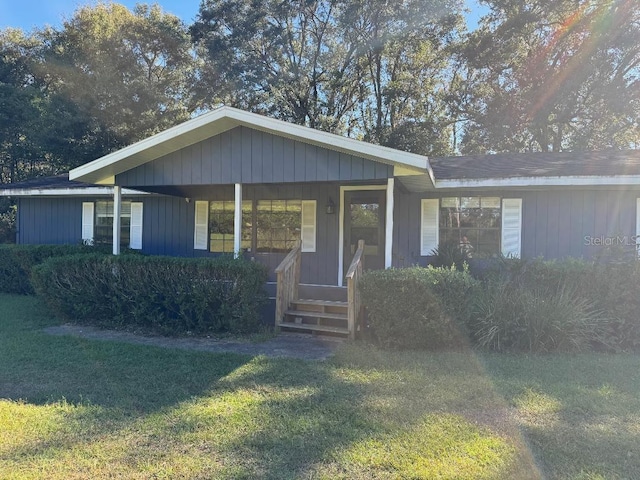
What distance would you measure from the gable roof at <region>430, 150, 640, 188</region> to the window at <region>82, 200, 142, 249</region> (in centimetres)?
724

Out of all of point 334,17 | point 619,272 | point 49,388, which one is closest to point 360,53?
point 334,17

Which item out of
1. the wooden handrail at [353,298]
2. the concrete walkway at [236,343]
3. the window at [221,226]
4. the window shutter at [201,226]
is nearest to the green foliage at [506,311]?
the wooden handrail at [353,298]

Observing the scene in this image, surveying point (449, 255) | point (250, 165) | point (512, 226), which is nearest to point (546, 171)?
point (512, 226)

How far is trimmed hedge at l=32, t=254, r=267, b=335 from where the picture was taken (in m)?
6.51

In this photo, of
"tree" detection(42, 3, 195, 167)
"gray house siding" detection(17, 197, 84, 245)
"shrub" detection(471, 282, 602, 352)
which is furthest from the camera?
"tree" detection(42, 3, 195, 167)

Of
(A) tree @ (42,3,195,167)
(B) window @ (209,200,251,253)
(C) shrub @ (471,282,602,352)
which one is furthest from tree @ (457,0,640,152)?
(C) shrub @ (471,282,602,352)

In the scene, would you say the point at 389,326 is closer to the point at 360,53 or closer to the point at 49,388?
the point at 49,388

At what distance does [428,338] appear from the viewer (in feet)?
18.4

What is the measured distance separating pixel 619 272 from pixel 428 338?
267cm

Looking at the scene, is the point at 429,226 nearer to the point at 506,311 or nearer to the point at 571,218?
the point at 571,218

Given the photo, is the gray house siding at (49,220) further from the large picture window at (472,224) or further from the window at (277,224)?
the large picture window at (472,224)

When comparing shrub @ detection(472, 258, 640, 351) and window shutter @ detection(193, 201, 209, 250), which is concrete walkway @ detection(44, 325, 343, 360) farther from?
window shutter @ detection(193, 201, 209, 250)

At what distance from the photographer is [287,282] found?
7.05 meters

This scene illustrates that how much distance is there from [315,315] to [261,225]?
3.51 m
